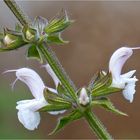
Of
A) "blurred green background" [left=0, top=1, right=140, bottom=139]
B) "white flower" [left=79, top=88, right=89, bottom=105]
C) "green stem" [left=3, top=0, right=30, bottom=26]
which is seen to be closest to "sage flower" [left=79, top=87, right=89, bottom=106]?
"white flower" [left=79, top=88, right=89, bottom=105]

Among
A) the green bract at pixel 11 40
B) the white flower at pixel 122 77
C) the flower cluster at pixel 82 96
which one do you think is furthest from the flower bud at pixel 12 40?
the white flower at pixel 122 77

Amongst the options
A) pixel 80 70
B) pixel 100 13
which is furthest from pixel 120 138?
pixel 100 13

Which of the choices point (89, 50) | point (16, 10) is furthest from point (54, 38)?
point (89, 50)

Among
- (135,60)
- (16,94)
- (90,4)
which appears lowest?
(135,60)

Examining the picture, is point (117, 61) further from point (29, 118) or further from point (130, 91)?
point (29, 118)

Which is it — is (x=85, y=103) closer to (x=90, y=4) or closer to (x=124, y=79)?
(x=124, y=79)

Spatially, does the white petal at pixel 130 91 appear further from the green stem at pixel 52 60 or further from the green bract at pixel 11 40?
the green bract at pixel 11 40
